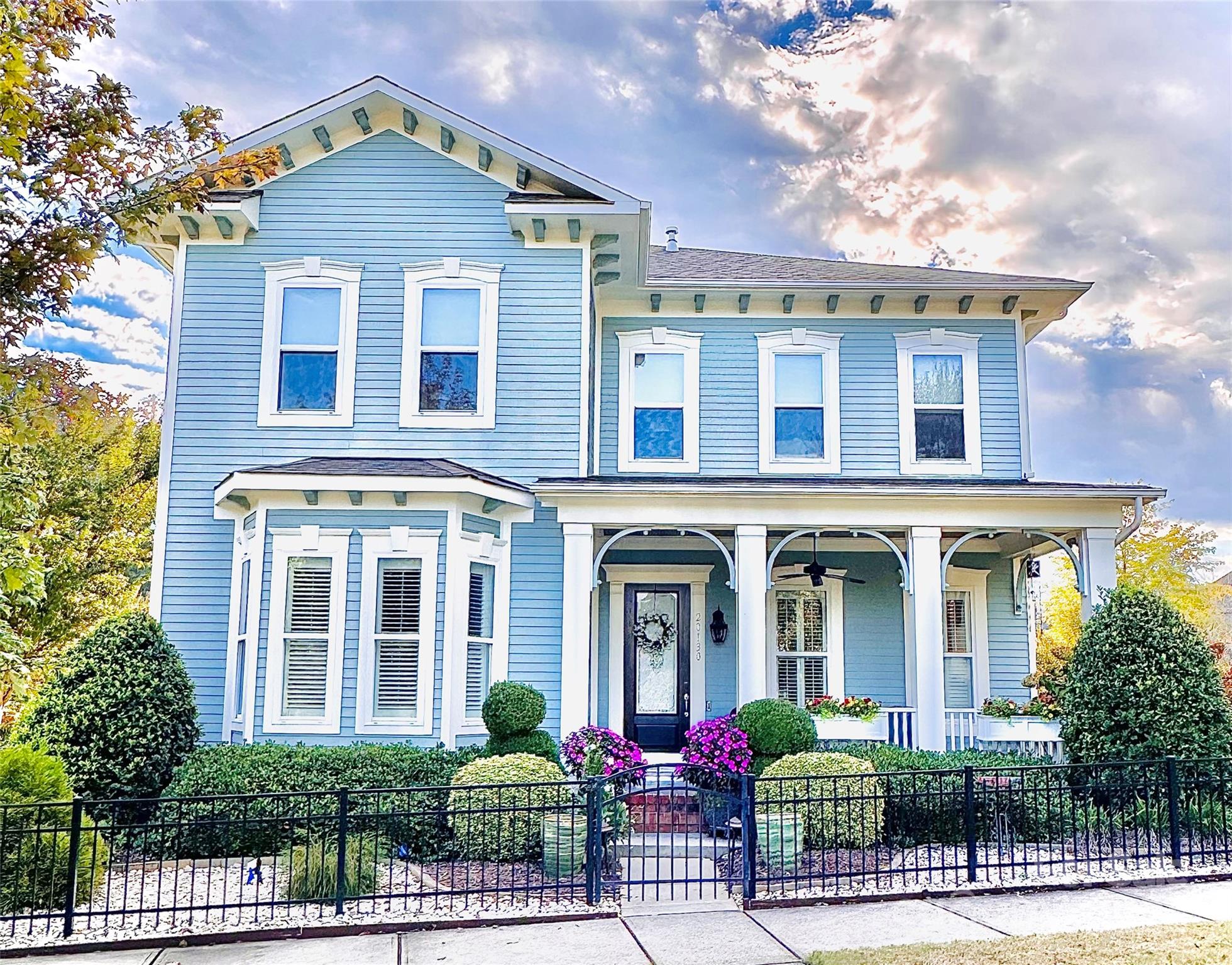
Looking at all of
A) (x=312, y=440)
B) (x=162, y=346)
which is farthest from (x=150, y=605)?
(x=162, y=346)

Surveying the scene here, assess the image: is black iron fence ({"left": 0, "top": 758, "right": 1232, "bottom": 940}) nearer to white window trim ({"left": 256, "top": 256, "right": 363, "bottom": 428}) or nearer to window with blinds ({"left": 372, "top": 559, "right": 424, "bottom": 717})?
window with blinds ({"left": 372, "top": 559, "right": 424, "bottom": 717})

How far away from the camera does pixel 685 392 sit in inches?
569

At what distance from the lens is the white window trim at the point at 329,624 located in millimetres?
11312

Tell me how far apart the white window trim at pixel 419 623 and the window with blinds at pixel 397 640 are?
0.05 meters

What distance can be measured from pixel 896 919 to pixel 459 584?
240 inches

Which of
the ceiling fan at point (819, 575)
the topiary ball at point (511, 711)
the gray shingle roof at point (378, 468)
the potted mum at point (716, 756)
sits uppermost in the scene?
the gray shingle roof at point (378, 468)

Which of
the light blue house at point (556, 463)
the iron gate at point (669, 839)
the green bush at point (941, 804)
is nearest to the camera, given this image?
the iron gate at point (669, 839)

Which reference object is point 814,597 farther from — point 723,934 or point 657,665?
point 723,934

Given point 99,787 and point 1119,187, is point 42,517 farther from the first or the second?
point 1119,187

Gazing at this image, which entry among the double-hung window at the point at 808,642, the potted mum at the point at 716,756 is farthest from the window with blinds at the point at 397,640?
the double-hung window at the point at 808,642

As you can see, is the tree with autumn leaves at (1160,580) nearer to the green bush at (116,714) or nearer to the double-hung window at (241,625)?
the double-hung window at (241,625)

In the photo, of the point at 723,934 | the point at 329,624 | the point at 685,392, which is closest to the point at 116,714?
the point at 329,624

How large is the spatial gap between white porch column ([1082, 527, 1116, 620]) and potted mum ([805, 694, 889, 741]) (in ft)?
8.82

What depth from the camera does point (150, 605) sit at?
1247cm
